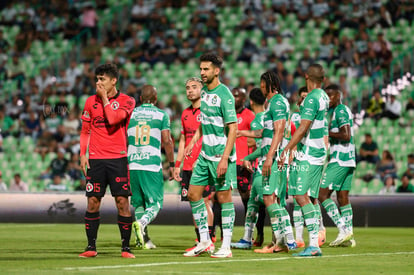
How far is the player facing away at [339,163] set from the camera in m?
12.9

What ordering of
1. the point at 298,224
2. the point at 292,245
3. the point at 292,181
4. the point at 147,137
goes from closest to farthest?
the point at 292,181 < the point at 292,245 < the point at 147,137 < the point at 298,224

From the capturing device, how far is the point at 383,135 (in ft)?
74.2

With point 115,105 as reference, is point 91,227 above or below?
below

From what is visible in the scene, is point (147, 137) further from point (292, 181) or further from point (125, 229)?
point (292, 181)

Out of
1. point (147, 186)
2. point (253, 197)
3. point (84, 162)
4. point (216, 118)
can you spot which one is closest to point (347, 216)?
point (253, 197)

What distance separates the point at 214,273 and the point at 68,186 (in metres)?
13.2

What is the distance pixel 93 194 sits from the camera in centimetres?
1003

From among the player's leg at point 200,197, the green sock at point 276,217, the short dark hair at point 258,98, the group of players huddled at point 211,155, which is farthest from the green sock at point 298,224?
the player's leg at point 200,197

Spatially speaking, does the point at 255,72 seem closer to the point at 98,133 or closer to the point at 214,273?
the point at 98,133

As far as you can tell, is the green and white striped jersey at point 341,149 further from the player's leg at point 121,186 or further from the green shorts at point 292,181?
the player's leg at point 121,186

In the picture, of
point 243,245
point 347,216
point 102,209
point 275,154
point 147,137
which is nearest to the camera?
point 275,154

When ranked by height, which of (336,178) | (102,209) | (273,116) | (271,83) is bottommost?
(102,209)

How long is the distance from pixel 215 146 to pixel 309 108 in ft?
4.14

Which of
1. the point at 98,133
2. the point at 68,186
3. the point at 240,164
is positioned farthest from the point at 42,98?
the point at 98,133
